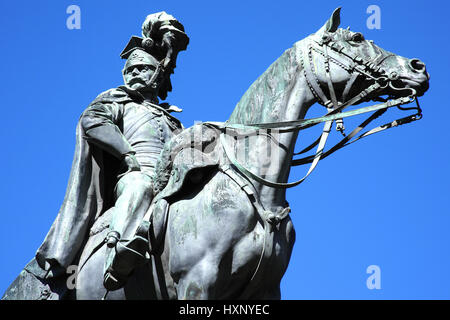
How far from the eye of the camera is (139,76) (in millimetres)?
12922

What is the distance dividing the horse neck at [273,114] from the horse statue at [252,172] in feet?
0.04

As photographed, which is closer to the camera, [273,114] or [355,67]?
[273,114]

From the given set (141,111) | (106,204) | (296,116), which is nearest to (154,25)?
(141,111)

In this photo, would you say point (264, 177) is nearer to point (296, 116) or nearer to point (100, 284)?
point (296, 116)

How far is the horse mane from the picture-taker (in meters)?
10.3

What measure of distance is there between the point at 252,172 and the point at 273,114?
0.73 meters

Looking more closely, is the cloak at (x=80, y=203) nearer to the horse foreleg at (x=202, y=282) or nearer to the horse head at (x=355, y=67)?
the horse foreleg at (x=202, y=282)

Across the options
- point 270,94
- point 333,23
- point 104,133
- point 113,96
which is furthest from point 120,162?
point 333,23

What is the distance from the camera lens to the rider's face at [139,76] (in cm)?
1288

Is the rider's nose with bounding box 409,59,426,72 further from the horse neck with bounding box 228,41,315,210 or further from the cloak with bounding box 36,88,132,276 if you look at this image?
the cloak with bounding box 36,88,132,276

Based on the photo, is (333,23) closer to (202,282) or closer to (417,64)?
(417,64)

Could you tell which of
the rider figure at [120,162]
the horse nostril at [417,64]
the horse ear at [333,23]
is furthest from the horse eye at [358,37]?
the rider figure at [120,162]

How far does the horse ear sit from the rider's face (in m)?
3.08

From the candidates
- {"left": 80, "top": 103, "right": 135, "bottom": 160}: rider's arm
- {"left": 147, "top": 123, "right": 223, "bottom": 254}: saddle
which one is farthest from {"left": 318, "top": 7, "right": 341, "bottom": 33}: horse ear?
{"left": 80, "top": 103, "right": 135, "bottom": 160}: rider's arm
